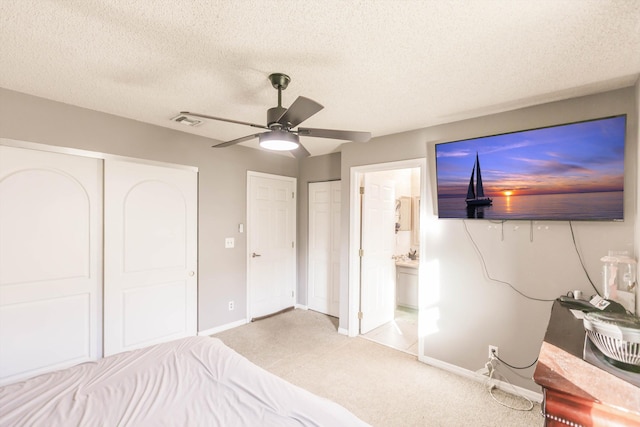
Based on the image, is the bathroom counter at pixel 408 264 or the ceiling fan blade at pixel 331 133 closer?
the ceiling fan blade at pixel 331 133

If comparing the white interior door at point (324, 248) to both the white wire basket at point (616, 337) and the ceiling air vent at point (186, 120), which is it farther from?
the white wire basket at point (616, 337)

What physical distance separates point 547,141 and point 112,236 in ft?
12.8

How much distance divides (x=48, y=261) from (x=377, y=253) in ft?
11.2

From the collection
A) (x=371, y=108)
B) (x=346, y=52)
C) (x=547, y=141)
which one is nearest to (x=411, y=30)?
(x=346, y=52)

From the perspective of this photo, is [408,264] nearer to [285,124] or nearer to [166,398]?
[285,124]

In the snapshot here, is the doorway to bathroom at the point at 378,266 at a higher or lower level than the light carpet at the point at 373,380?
higher

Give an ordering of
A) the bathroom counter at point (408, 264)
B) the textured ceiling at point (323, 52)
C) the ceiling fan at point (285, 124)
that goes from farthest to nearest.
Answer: the bathroom counter at point (408, 264), the ceiling fan at point (285, 124), the textured ceiling at point (323, 52)

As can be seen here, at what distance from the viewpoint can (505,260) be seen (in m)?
2.55

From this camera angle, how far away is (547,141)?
7.41ft

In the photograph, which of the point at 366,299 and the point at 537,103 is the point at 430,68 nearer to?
the point at 537,103

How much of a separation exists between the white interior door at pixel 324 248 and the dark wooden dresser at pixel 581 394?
3107 mm

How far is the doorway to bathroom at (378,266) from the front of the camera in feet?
11.9

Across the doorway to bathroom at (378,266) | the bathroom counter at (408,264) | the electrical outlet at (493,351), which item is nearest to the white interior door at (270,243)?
the doorway to bathroom at (378,266)

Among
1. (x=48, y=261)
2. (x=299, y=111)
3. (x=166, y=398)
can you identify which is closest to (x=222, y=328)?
(x=48, y=261)
